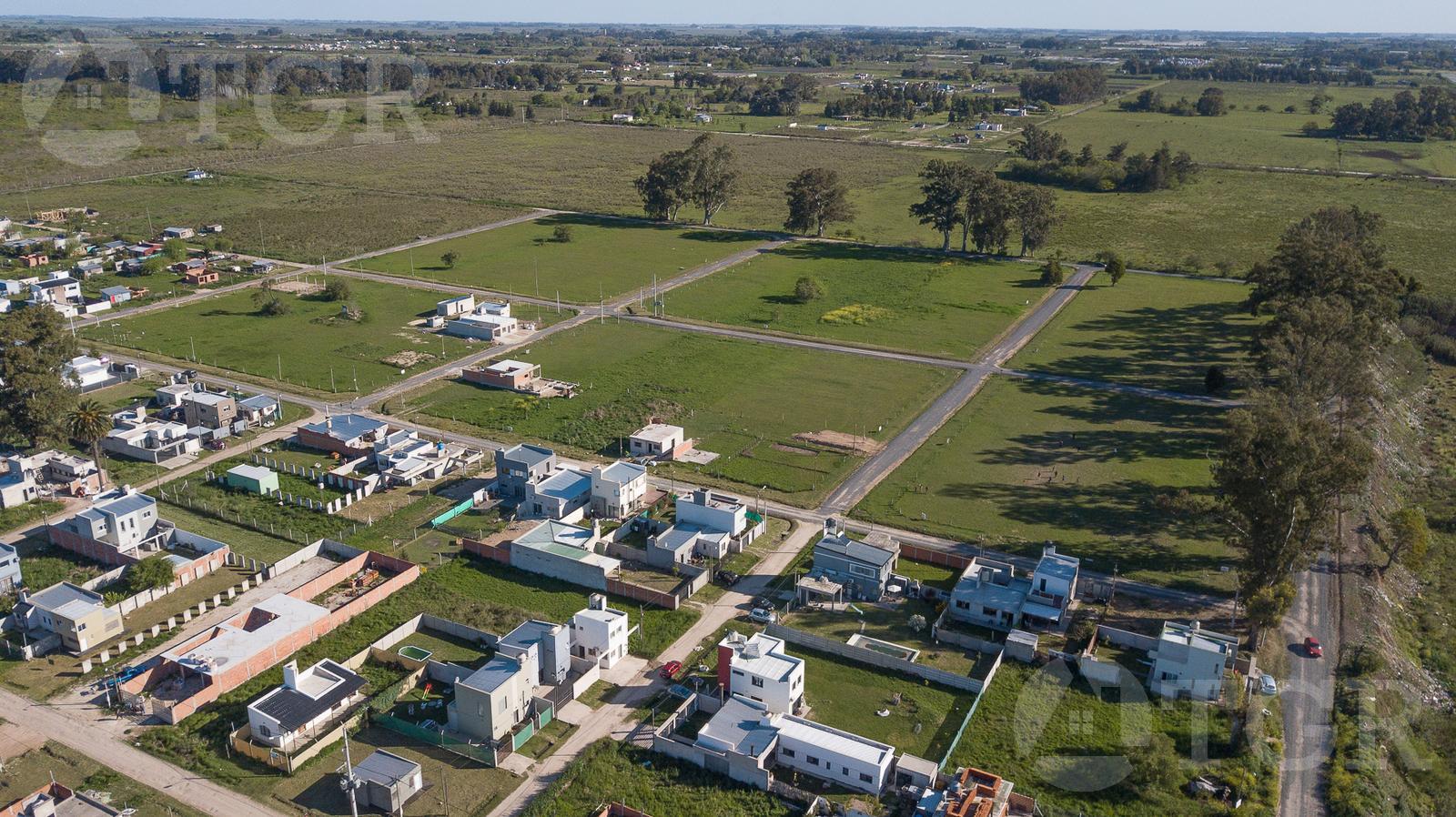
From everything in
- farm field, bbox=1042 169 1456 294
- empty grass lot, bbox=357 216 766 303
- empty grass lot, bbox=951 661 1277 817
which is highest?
farm field, bbox=1042 169 1456 294

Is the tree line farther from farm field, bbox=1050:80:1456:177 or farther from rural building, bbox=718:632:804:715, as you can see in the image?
rural building, bbox=718:632:804:715

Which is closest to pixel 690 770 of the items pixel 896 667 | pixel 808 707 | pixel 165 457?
pixel 808 707

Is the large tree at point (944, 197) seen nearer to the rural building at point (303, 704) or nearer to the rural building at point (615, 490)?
the rural building at point (615, 490)

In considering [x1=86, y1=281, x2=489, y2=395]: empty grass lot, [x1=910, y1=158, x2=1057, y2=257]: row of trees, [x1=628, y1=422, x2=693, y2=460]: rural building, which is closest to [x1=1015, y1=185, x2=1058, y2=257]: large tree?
[x1=910, y1=158, x2=1057, y2=257]: row of trees

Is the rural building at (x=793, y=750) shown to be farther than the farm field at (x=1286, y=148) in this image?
No

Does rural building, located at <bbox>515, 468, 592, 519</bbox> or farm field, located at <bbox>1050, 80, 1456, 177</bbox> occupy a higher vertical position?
farm field, located at <bbox>1050, 80, 1456, 177</bbox>

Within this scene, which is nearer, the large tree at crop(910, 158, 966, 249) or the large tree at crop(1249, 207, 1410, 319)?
the large tree at crop(1249, 207, 1410, 319)

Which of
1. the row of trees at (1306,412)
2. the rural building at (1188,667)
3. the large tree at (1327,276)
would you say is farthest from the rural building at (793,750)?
the large tree at (1327,276)
